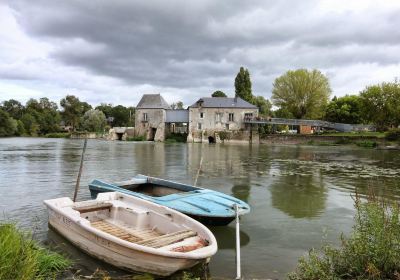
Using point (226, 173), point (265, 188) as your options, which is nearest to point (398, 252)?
point (265, 188)

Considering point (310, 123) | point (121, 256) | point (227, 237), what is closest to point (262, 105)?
point (310, 123)

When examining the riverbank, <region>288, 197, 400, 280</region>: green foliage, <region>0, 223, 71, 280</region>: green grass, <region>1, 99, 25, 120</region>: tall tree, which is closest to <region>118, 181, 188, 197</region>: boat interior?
<region>0, 223, 71, 280</region>: green grass

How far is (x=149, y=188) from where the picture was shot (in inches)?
490

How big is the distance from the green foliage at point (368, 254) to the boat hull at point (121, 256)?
1758mm

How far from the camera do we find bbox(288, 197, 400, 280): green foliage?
4.78 meters

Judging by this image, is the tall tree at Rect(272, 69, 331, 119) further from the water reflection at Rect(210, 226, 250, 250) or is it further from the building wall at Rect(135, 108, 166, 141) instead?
the water reflection at Rect(210, 226, 250, 250)

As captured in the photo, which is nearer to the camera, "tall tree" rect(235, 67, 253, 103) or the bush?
the bush

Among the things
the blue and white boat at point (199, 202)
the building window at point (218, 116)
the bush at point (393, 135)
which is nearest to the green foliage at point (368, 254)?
the blue and white boat at point (199, 202)

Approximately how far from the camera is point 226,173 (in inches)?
797

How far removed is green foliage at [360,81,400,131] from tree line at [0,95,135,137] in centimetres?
5892

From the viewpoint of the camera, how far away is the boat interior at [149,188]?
11.9m

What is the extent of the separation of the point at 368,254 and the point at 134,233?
4485mm

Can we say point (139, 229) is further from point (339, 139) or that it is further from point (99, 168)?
point (339, 139)

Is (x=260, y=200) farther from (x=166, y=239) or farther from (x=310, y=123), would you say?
(x=310, y=123)
